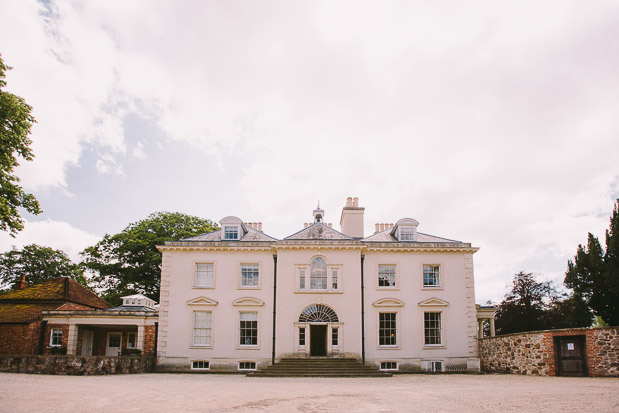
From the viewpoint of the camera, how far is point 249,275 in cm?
2564

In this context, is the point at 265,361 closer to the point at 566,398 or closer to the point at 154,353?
the point at 154,353

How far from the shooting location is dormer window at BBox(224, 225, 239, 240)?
88.3 ft

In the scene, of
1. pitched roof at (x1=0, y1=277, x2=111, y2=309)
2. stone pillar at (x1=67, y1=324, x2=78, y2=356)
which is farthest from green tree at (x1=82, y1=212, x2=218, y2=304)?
stone pillar at (x1=67, y1=324, x2=78, y2=356)

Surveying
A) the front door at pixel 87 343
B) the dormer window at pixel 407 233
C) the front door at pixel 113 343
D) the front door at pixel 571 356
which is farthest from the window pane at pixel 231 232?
the front door at pixel 571 356

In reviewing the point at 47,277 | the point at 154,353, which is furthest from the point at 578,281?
the point at 47,277

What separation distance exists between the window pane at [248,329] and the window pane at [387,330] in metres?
6.47

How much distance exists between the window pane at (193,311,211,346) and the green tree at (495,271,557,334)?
855 inches

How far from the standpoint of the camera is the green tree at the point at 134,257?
3825 cm

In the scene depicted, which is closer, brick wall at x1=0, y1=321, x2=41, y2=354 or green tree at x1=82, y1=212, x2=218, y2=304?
brick wall at x1=0, y1=321, x2=41, y2=354

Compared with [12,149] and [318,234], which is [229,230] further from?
[12,149]

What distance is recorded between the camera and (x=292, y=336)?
24.3 metres

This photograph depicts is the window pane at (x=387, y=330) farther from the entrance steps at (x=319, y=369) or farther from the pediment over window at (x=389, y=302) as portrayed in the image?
the entrance steps at (x=319, y=369)

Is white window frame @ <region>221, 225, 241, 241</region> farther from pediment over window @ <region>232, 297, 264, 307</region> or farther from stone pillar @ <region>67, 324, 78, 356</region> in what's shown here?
stone pillar @ <region>67, 324, 78, 356</region>

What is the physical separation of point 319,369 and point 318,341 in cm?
318
